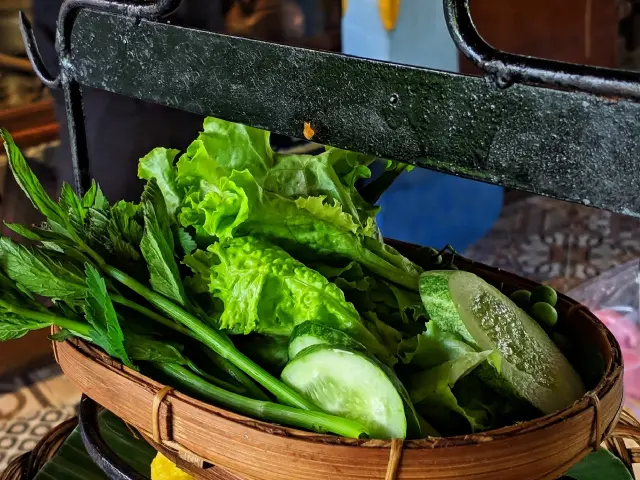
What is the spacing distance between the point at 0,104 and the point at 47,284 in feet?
3.94

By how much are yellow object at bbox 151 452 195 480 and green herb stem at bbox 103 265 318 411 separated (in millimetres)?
134

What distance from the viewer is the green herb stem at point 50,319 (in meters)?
0.56

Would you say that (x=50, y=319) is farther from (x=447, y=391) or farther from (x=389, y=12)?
(x=389, y=12)

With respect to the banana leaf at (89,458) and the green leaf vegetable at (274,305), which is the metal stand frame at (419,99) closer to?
the green leaf vegetable at (274,305)

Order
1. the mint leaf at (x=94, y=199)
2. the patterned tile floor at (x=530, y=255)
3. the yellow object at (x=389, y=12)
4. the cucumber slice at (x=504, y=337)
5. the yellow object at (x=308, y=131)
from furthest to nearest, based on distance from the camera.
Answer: the yellow object at (x=389, y=12) < the patterned tile floor at (x=530, y=255) < the mint leaf at (x=94, y=199) < the cucumber slice at (x=504, y=337) < the yellow object at (x=308, y=131)

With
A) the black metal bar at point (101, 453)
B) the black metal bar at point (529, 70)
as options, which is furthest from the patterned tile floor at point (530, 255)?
the black metal bar at point (529, 70)

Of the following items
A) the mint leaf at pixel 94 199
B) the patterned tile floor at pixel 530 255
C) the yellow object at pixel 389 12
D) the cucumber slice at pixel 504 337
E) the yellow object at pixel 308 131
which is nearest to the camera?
the yellow object at pixel 308 131

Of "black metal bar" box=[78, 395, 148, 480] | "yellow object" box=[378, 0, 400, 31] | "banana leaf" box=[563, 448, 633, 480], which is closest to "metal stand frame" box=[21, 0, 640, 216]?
"black metal bar" box=[78, 395, 148, 480]

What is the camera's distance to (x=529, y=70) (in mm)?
344

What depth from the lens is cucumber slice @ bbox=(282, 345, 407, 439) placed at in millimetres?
480

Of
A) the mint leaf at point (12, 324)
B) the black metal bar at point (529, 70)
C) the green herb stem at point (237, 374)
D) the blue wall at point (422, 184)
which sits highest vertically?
the black metal bar at point (529, 70)

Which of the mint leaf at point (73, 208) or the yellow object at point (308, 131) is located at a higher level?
the yellow object at point (308, 131)

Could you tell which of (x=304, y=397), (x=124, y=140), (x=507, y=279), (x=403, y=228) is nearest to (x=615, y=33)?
(x=403, y=228)

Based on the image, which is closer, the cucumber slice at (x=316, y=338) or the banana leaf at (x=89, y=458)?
the cucumber slice at (x=316, y=338)
